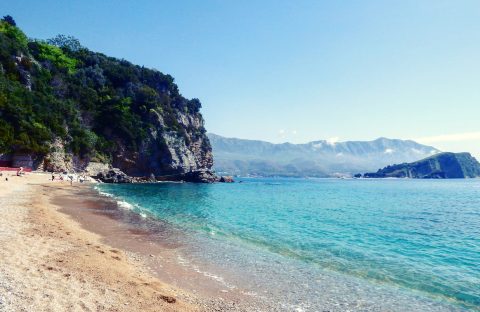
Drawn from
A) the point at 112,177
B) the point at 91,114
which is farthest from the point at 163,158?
the point at 91,114

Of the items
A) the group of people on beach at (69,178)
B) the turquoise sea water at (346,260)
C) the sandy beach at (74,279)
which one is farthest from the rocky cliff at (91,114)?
the sandy beach at (74,279)

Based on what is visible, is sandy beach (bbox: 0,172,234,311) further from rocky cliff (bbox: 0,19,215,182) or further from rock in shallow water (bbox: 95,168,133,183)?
rock in shallow water (bbox: 95,168,133,183)

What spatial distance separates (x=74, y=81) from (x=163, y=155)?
124ft

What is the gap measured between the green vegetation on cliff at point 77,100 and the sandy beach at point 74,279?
66417 millimetres

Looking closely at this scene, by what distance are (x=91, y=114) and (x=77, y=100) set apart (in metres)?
5.87

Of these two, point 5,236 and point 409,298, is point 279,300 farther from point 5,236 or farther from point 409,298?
point 5,236

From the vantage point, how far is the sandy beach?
8680mm

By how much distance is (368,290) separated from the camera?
43.5 ft

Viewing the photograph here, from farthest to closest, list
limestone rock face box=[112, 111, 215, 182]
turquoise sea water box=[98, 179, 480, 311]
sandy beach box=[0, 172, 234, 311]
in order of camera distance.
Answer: limestone rock face box=[112, 111, 215, 182]
turquoise sea water box=[98, 179, 480, 311]
sandy beach box=[0, 172, 234, 311]

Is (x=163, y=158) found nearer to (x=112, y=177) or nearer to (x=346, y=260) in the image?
(x=112, y=177)

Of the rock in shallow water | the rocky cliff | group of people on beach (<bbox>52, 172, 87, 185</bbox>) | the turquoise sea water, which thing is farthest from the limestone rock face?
the turquoise sea water

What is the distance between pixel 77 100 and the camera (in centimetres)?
10375

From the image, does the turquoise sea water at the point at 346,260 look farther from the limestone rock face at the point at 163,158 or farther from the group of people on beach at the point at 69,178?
the limestone rock face at the point at 163,158

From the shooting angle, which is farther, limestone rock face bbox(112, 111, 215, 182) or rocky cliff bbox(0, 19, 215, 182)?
limestone rock face bbox(112, 111, 215, 182)
